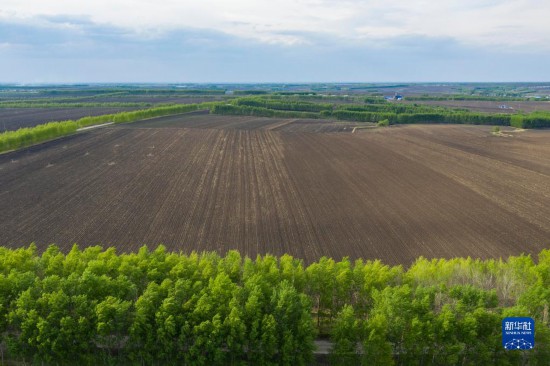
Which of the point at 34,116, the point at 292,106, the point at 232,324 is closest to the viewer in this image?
the point at 232,324

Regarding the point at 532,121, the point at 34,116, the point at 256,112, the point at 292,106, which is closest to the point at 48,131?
the point at 34,116

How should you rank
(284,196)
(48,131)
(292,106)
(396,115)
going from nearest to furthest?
(284,196), (48,131), (396,115), (292,106)

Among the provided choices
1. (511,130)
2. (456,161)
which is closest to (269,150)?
(456,161)

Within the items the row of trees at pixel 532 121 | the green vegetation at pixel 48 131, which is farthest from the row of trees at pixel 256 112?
the row of trees at pixel 532 121

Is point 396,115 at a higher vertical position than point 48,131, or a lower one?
higher

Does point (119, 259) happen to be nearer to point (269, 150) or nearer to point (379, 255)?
point (379, 255)

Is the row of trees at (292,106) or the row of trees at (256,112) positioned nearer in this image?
the row of trees at (256,112)

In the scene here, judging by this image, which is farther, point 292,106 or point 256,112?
point 292,106

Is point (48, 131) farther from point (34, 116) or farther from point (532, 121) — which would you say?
point (532, 121)

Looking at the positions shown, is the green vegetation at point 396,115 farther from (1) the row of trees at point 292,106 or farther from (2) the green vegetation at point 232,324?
(2) the green vegetation at point 232,324
